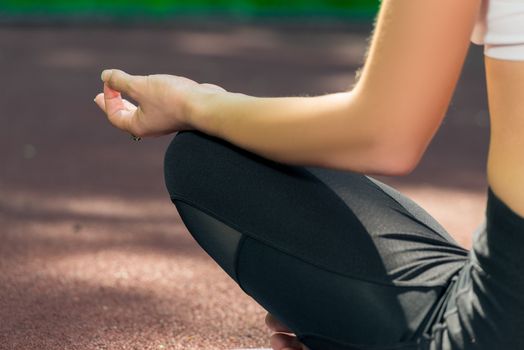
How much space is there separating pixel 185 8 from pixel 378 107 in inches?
275

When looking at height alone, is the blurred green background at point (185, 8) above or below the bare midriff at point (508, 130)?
below

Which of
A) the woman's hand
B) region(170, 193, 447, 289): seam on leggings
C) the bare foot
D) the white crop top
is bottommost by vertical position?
the bare foot

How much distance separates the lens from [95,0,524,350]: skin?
Result: 1124mm

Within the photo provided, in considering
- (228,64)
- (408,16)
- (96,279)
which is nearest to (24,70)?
(228,64)

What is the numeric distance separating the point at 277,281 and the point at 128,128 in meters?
0.36

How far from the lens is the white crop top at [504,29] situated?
43.6 inches

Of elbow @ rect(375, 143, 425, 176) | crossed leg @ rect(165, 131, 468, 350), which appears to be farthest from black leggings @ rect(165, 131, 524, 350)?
elbow @ rect(375, 143, 425, 176)

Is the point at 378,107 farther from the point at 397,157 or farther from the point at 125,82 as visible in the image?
the point at 125,82

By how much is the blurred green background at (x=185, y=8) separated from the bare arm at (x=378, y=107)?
6.62 meters

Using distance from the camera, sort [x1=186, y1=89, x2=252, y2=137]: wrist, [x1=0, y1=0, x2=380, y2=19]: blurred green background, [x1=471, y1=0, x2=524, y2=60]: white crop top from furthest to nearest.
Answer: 1. [x1=0, y1=0, x2=380, y2=19]: blurred green background
2. [x1=186, y1=89, x2=252, y2=137]: wrist
3. [x1=471, y1=0, x2=524, y2=60]: white crop top

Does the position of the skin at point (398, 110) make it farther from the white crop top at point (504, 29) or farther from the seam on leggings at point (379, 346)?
the seam on leggings at point (379, 346)

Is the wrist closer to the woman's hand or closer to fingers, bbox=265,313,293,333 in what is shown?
the woman's hand

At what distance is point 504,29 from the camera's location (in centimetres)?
112

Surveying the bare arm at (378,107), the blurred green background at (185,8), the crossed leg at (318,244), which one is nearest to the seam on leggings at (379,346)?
the crossed leg at (318,244)
